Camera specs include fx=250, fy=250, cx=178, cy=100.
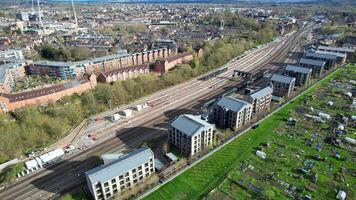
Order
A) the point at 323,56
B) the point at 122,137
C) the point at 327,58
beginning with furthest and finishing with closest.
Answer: the point at 323,56 → the point at 327,58 → the point at 122,137

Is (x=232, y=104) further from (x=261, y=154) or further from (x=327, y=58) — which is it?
(x=327, y=58)

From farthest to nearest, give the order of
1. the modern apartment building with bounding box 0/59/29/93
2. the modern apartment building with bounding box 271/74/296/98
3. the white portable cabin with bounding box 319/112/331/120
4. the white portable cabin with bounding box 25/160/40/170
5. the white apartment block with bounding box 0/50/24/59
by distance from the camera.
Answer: the white apartment block with bounding box 0/50/24/59 < the modern apartment building with bounding box 0/59/29/93 < the modern apartment building with bounding box 271/74/296/98 < the white portable cabin with bounding box 319/112/331/120 < the white portable cabin with bounding box 25/160/40/170

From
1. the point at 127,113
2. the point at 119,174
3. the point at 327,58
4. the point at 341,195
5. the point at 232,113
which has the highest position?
the point at 327,58

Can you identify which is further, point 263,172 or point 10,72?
point 10,72

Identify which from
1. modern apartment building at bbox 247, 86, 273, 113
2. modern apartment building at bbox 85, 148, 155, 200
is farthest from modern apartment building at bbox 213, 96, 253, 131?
modern apartment building at bbox 85, 148, 155, 200

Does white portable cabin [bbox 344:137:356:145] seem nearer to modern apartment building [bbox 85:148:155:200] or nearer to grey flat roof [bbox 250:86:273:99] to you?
grey flat roof [bbox 250:86:273:99]

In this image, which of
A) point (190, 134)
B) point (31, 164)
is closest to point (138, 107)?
point (190, 134)
